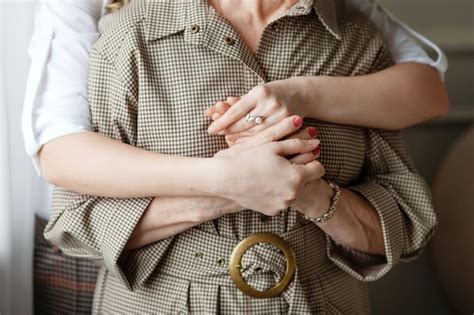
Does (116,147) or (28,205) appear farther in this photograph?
(28,205)

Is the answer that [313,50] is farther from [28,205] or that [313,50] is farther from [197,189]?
[28,205]

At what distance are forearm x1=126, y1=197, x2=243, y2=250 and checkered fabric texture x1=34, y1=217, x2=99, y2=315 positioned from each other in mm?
300

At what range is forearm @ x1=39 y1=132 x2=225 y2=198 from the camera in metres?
1.23

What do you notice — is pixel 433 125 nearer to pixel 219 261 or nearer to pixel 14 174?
pixel 219 261

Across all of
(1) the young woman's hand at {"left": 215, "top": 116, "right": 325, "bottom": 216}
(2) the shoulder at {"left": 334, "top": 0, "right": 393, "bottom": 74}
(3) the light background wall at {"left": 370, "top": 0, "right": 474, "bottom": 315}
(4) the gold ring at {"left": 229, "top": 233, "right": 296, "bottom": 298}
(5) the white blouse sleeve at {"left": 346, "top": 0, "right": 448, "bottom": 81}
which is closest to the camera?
(1) the young woman's hand at {"left": 215, "top": 116, "right": 325, "bottom": 216}

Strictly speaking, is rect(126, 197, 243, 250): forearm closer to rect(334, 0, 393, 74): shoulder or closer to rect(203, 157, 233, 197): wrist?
rect(203, 157, 233, 197): wrist

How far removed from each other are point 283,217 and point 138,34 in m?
0.41

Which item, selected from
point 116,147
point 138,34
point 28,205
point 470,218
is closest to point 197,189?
point 116,147

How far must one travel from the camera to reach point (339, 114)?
136 cm

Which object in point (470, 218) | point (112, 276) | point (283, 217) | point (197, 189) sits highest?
point (197, 189)

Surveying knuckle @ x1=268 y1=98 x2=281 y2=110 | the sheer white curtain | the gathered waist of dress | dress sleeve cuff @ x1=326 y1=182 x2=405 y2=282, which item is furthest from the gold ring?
the sheer white curtain

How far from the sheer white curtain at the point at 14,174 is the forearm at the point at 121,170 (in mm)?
185

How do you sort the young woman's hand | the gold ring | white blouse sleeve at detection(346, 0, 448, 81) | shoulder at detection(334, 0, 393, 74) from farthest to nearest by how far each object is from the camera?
white blouse sleeve at detection(346, 0, 448, 81)
shoulder at detection(334, 0, 393, 74)
the gold ring
the young woman's hand

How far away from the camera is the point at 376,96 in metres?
1.41
